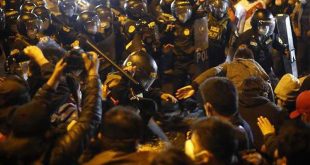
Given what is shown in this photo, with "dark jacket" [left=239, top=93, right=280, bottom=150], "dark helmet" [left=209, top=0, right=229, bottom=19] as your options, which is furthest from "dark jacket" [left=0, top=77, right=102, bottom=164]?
"dark helmet" [left=209, top=0, right=229, bottom=19]

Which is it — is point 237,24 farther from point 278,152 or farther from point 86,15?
point 278,152

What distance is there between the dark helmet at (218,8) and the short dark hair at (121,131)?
565cm

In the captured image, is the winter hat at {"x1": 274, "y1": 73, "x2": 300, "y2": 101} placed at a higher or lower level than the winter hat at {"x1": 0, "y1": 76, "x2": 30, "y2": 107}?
lower

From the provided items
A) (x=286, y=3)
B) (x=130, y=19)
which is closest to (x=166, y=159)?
(x=130, y=19)

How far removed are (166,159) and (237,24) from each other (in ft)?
21.4

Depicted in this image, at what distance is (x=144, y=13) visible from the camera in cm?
888

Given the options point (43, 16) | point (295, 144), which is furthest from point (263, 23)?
point (295, 144)

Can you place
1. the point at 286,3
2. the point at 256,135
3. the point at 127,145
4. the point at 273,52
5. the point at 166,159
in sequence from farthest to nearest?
the point at 286,3 < the point at 273,52 < the point at 256,135 < the point at 127,145 < the point at 166,159

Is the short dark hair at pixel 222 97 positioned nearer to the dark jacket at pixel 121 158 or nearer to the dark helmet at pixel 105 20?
the dark jacket at pixel 121 158

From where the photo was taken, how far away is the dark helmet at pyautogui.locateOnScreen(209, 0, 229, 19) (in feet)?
27.4

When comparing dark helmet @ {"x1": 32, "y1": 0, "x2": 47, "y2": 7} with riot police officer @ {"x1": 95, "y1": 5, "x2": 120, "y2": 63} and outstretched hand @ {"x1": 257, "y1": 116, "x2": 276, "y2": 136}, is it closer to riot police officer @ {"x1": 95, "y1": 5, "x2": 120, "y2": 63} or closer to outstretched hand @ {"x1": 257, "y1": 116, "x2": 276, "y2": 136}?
riot police officer @ {"x1": 95, "y1": 5, "x2": 120, "y2": 63}

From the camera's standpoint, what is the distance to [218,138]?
2.78 meters

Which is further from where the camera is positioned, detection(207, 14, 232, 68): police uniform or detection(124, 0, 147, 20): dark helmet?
→ detection(124, 0, 147, 20): dark helmet

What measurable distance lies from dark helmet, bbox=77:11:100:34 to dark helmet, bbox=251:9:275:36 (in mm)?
2577
